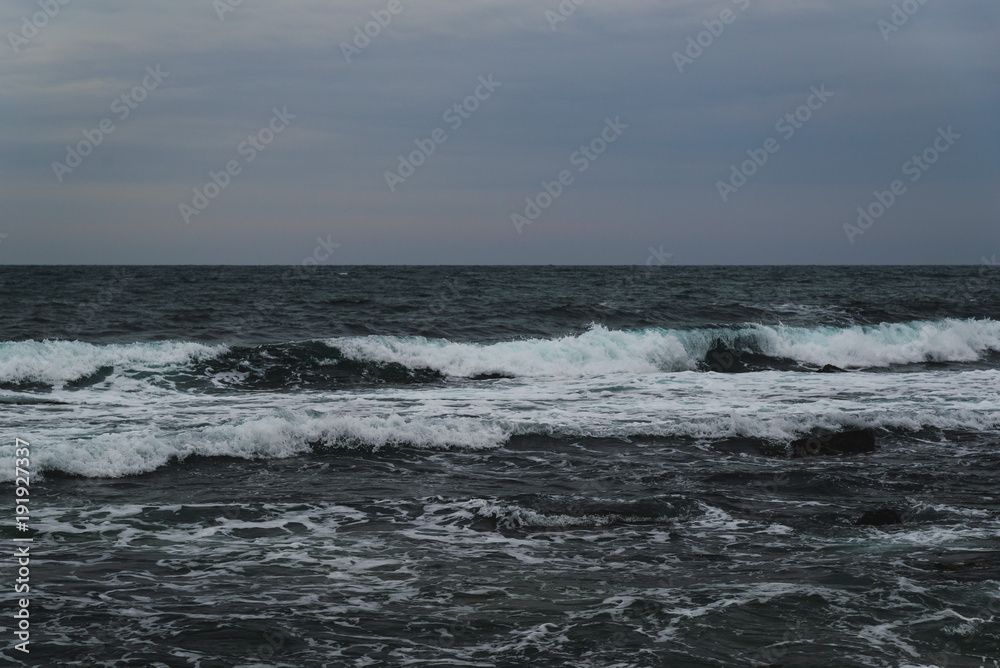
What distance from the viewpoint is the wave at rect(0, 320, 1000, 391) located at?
69.7 feet

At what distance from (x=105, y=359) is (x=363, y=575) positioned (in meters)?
16.1

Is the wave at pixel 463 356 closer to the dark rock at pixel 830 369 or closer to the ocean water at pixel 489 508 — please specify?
the ocean water at pixel 489 508

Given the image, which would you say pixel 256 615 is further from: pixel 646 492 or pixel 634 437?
pixel 634 437

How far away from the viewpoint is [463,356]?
81.7ft

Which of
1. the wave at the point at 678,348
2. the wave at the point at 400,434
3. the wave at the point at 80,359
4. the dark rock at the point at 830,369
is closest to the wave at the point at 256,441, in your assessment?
the wave at the point at 400,434

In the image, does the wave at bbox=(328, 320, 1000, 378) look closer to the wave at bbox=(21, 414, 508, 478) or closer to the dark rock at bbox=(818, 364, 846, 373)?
the dark rock at bbox=(818, 364, 846, 373)

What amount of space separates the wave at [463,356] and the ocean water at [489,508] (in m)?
0.13

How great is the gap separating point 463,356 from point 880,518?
16.1 meters

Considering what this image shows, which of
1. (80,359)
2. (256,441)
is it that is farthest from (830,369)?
(80,359)

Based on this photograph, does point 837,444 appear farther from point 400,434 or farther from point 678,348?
point 678,348

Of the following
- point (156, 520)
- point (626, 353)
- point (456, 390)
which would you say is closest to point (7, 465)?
point (156, 520)

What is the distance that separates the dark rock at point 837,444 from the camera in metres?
13.8

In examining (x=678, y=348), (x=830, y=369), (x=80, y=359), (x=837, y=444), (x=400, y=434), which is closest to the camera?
(x=837, y=444)

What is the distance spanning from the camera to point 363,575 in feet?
26.3
